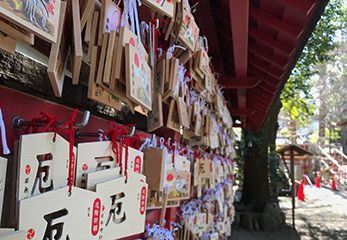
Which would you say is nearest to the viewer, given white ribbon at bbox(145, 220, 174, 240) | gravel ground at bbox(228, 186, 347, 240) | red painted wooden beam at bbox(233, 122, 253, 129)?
white ribbon at bbox(145, 220, 174, 240)

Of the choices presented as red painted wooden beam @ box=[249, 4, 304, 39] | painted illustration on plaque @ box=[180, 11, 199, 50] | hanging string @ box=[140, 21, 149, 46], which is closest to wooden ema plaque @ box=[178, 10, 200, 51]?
painted illustration on plaque @ box=[180, 11, 199, 50]

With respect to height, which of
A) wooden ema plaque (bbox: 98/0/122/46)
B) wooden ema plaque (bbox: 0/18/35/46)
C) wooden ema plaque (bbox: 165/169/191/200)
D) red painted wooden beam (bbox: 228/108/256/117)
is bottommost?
wooden ema plaque (bbox: 165/169/191/200)

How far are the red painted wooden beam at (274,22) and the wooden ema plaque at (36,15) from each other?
5.94ft

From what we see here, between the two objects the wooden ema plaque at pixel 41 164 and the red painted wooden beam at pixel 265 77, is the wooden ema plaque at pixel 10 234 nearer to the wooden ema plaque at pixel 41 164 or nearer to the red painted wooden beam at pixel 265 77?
the wooden ema plaque at pixel 41 164

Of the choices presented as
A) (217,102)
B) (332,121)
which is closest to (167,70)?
(217,102)

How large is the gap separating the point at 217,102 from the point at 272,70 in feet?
2.29

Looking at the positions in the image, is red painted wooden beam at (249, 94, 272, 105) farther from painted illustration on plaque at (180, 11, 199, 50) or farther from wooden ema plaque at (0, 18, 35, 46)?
wooden ema plaque at (0, 18, 35, 46)

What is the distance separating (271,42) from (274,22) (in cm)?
33

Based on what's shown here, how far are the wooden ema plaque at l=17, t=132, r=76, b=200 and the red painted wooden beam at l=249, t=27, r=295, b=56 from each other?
2.08 metres

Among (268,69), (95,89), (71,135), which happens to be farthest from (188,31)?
(268,69)

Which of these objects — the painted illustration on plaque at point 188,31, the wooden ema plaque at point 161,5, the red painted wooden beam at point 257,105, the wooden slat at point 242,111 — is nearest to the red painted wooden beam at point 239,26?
the painted illustration on plaque at point 188,31

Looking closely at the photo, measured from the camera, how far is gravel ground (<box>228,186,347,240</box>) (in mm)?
6643

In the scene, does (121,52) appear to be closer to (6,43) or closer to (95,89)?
(95,89)

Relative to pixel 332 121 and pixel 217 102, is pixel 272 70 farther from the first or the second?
pixel 332 121
